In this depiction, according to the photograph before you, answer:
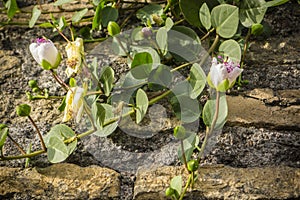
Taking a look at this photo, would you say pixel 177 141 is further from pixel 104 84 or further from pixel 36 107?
pixel 36 107

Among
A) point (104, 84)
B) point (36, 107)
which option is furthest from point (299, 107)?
point (36, 107)

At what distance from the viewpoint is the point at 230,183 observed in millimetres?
890

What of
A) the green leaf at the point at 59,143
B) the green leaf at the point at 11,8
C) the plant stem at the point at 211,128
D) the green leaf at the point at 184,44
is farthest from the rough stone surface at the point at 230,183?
the green leaf at the point at 11,8

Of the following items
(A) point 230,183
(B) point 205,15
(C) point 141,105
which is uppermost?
(B) point 205,15

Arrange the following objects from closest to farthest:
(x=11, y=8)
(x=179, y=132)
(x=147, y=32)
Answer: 1. (x=179, y=132)
2. (x=147, y=32)
3. (x=11, y=8)

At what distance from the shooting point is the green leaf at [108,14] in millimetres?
1104

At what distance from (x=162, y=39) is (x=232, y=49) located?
14cm

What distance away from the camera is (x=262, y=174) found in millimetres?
897

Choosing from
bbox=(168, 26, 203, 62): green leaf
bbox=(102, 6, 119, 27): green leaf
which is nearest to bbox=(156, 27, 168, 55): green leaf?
bbox=(168, 26, 203, 62): green leaf

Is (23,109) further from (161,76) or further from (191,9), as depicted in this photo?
(191,9)

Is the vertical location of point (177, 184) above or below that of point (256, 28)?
below

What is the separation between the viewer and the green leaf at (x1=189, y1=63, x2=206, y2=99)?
950mm

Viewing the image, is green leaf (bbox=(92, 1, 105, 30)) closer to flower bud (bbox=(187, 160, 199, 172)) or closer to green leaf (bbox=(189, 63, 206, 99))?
green leaf (bbox=(189, 63, 206, 99))

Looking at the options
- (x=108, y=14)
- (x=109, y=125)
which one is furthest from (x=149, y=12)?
(x=109, y=125)
